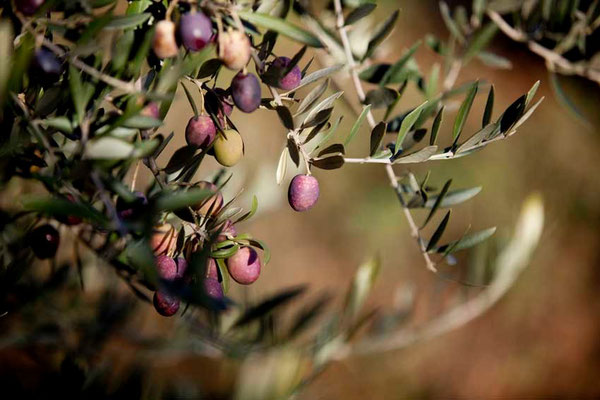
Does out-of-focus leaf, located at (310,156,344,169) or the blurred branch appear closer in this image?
out-of-focus leaf, located at (310,156,344,169)

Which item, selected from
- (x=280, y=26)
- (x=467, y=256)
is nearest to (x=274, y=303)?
(x=280, y=26)

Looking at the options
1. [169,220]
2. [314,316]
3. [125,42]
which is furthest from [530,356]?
[125,42]

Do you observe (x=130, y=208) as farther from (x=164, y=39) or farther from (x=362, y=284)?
(x=362, y=284)

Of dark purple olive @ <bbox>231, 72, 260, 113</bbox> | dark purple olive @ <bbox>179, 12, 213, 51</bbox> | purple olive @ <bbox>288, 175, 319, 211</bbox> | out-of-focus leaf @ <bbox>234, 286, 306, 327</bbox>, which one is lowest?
out-of-focus leaf @ <bbox>234, 286, 306, 327</bbox>

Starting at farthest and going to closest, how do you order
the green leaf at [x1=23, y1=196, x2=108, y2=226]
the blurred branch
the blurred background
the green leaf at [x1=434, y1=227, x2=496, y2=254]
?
the blurred background → the blurred branch → the green leaf at [x1=434, y1=227, x2=496, y2=254] → the green leaf at [x1=23, y1=196, x2=108, y2=226]

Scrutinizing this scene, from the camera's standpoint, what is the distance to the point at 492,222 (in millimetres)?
1651

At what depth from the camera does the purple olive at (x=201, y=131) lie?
12.0 inches

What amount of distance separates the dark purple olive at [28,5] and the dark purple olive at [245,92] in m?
0.09

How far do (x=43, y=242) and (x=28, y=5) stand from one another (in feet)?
0.52

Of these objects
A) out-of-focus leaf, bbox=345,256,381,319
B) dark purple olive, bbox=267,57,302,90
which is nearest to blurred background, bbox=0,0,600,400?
out-of-focus leaf, bbox=345,256,381,319

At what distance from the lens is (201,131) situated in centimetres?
30

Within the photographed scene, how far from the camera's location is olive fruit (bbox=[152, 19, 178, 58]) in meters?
0.26

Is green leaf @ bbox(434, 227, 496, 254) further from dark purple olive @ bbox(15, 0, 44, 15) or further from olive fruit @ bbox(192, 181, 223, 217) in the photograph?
dark purple olive @ bbox(15, 0, 44, 15)

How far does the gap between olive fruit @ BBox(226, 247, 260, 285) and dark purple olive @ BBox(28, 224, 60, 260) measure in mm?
123
